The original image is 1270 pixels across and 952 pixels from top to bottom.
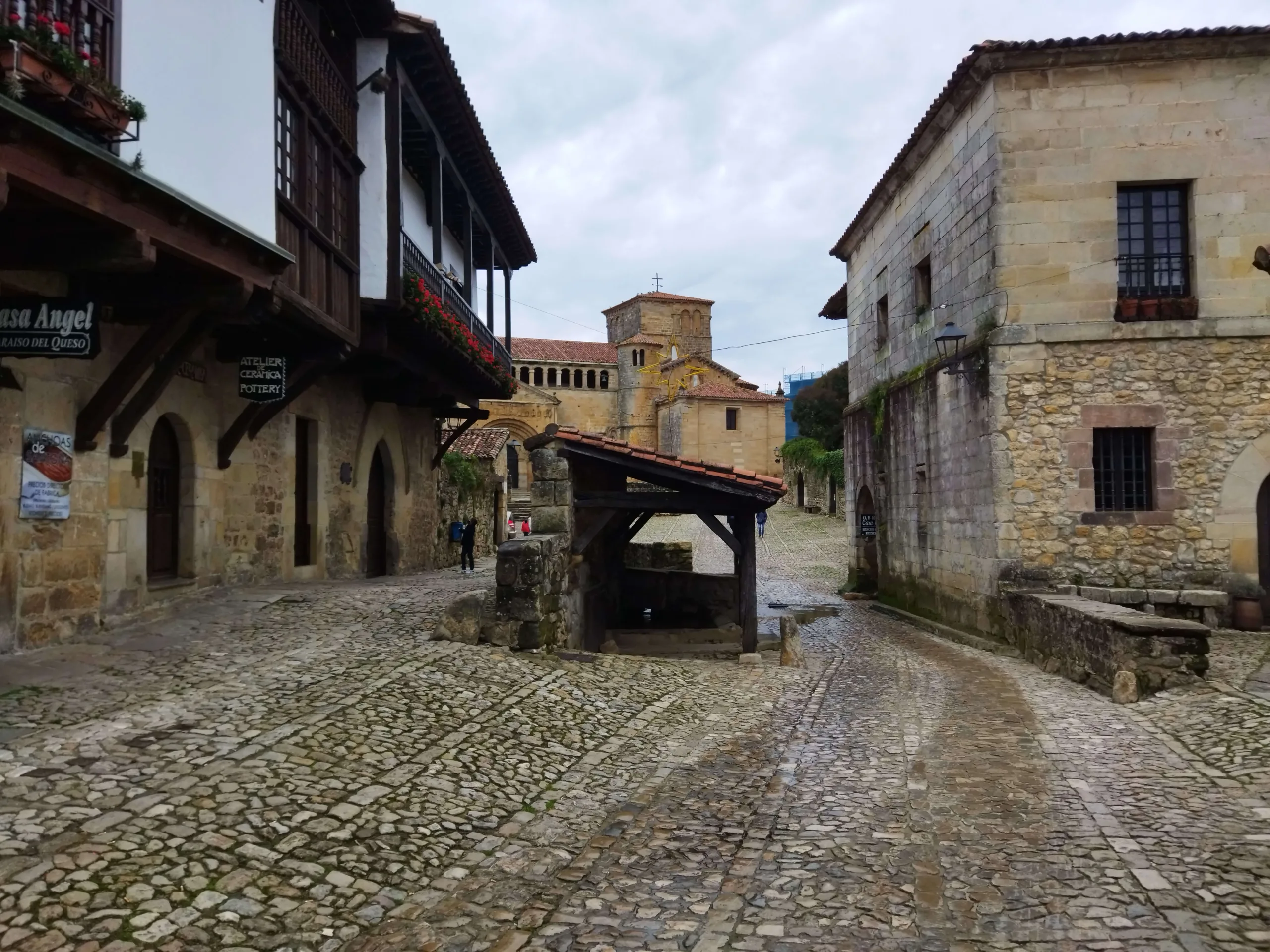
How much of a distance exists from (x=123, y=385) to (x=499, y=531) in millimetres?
19686

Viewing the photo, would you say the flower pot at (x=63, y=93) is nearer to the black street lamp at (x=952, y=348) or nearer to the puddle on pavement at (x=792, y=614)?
the black street lamp at (x=952, y=348)

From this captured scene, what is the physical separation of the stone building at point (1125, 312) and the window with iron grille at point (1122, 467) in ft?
0.08

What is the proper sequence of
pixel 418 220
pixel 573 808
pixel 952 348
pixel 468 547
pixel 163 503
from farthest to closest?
pixel 468 547
pixel 418 220
pixel 952 348
pixel 163 503
pixel 573 808

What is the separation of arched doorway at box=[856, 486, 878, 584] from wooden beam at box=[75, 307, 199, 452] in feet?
47.9

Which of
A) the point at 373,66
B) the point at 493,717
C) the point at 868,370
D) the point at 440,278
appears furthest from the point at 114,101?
the point at 868,370

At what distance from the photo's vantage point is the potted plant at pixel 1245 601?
446 inches

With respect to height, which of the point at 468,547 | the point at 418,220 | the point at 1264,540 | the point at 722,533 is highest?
the point at 418,220

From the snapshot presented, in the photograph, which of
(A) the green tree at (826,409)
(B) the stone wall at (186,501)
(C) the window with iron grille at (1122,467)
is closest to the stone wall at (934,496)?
(C) the window with iron grille at (1122,467)

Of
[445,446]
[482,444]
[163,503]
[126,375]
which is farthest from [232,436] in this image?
[482,444]

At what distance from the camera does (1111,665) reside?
28.0 ft

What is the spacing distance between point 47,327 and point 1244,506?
503 inches

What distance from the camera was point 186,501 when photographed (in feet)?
31.9

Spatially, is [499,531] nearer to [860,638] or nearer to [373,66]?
[860,638]

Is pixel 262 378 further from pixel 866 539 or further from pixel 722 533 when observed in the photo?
pixel 866 539
